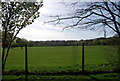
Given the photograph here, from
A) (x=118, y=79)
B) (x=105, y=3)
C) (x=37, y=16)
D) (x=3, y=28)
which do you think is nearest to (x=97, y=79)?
(x=118, y=79)

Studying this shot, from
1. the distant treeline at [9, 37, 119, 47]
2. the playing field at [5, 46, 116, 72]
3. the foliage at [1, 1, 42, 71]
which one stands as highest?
the foliage at [1, 1, 42, 71]

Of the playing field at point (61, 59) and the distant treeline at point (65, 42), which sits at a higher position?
the distant treeline at point (65, 42)

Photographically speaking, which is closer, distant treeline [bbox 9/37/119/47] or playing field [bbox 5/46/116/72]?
distant treeline [bbox 9/37/119/47]

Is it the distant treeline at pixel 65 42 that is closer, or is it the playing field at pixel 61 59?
the distant treeline at pixel 65 42

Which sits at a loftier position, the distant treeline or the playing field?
the distant treeline

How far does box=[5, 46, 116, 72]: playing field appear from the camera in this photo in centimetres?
603

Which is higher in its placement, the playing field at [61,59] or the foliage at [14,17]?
the foliage at [14,17]

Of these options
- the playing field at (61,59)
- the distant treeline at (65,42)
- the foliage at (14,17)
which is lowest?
the playing field at (61,59)

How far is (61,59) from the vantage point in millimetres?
9016

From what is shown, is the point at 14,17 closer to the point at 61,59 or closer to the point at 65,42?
the point at 65,42

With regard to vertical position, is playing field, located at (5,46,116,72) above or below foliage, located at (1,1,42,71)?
below

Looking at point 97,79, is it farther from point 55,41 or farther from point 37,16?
point 37,16

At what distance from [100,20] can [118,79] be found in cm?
209

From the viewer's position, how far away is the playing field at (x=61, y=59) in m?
6.03
